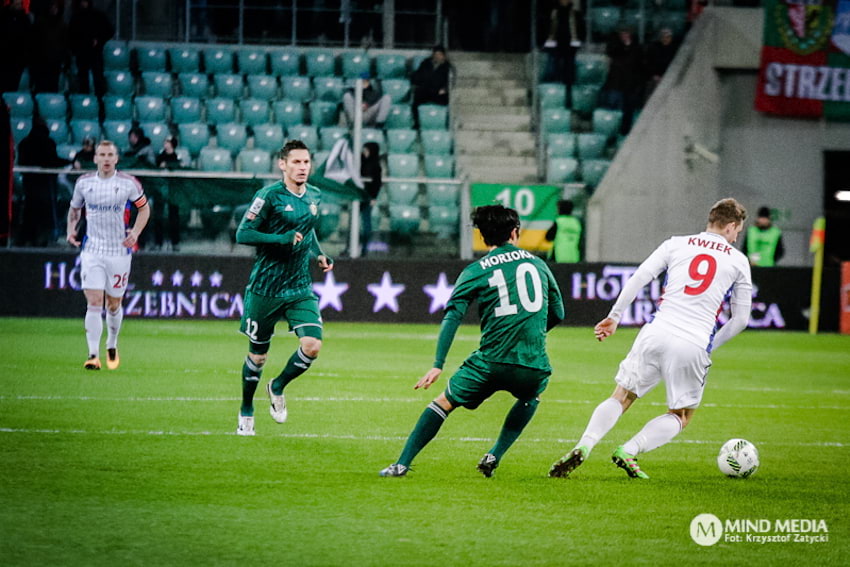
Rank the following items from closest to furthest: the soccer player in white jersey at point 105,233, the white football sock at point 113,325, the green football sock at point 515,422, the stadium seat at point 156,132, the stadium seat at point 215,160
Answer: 1. the green football sock at point 515,422
2. the soccer player in white jersey at point 105,233
3. the white football sock at point 113,325
4. the stadium seat at point 215,160
5. the stadium seat at point 156,132

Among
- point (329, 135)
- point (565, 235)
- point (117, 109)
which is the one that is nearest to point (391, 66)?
point (329, 135)

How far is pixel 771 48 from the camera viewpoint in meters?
24.7

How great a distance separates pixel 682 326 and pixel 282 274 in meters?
3.01

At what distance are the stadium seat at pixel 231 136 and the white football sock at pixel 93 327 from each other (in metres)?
9.98

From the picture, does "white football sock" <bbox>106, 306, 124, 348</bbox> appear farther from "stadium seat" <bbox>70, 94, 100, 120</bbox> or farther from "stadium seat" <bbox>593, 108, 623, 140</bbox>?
"stadium seat" <bbox>593, 108, 623, 140</bbox>

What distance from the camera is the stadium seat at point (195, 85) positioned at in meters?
24.1

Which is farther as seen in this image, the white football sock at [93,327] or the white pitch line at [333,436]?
the white football sock at [93,327]

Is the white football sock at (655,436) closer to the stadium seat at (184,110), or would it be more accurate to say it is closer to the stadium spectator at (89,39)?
the stadium seat at (184,110)

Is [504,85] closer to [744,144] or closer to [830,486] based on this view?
[744,144]

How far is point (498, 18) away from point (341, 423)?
1843cm

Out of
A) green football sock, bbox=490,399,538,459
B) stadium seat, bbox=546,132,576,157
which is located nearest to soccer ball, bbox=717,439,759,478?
green football sock, bbox=490,399,538,459

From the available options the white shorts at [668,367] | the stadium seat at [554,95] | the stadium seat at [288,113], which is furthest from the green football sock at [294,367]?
the stadium seat at [554,95]

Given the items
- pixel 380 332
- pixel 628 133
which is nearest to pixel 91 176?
pixel 380 332

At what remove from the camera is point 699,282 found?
7758mm
